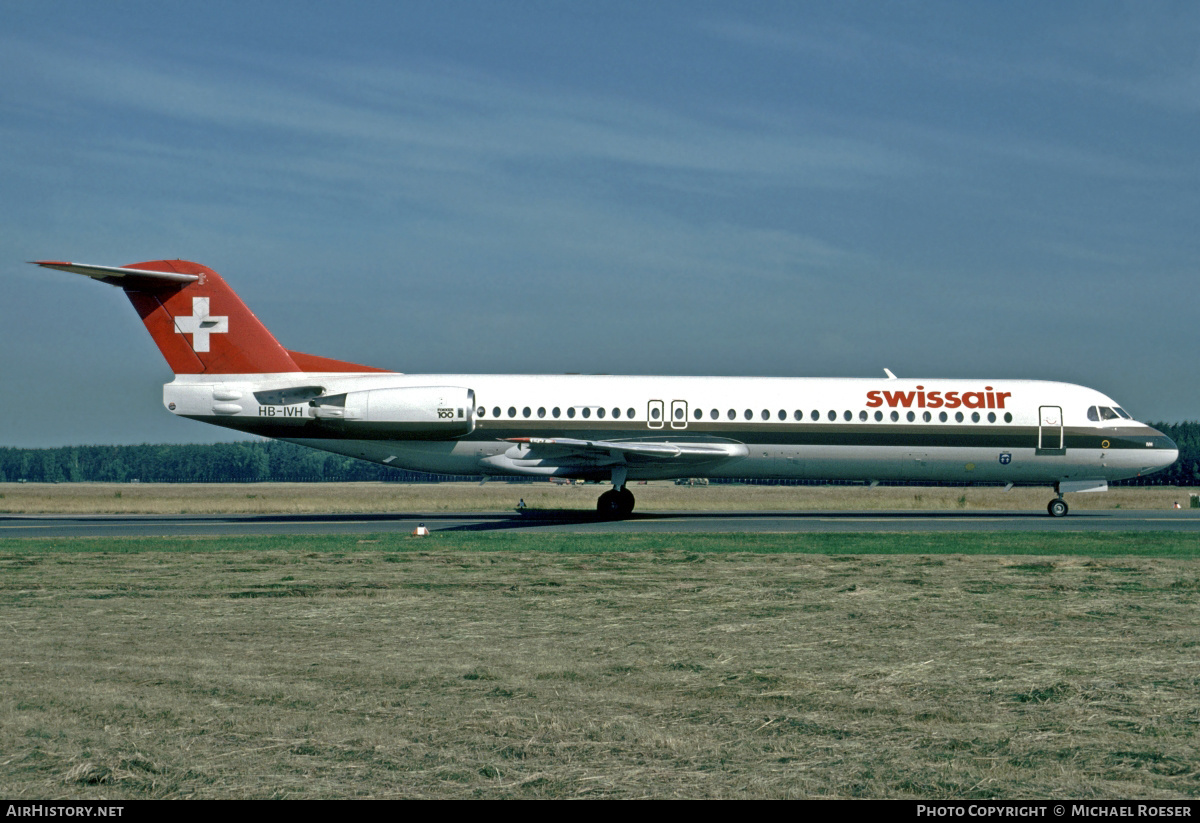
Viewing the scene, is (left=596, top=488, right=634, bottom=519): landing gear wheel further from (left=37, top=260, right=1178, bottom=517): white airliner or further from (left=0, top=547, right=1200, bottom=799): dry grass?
(left=0, top=547, right=1200, bottom=799): dry grass

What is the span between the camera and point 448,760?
229 inches

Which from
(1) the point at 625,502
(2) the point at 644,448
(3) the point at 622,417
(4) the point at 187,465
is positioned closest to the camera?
(2) the point at 644,448

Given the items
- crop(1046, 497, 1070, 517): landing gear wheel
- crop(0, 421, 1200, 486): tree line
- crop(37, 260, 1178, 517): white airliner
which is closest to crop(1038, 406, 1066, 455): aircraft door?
crop(37, 260, 1178, 517): white airliner

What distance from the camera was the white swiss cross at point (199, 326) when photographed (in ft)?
93.6

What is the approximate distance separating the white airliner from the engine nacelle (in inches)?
1.5

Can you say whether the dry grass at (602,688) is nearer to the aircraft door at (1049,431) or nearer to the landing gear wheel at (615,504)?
the landing gear wheel at (615,504)

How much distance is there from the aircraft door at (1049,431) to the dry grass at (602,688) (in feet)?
50.5

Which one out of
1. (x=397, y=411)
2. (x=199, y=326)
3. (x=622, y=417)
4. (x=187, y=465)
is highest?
(x=199, y=326)

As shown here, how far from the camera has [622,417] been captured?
29.0 metres

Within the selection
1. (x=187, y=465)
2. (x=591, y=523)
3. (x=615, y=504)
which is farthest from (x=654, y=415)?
(x=187, y=465)

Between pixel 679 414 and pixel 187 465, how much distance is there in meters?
153

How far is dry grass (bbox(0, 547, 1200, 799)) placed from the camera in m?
5.57

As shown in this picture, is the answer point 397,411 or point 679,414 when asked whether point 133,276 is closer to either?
point 397,411

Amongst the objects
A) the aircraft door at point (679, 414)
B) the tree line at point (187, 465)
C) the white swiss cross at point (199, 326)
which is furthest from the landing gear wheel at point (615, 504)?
the tree line at point (187, 465)
